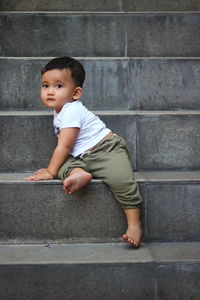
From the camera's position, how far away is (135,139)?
2.88 meters

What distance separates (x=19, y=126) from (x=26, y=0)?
1.78 meters

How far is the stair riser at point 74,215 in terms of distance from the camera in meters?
2.45

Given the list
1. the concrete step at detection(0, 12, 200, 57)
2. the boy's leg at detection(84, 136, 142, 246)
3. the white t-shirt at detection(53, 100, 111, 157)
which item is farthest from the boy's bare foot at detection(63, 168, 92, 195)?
the concrete step at detection(0, 12, 200, 57)

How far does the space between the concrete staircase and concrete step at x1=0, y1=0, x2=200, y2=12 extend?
7.3 inches

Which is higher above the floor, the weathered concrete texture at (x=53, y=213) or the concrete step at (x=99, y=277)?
the weathered concrete texture at (x=53, y=213)

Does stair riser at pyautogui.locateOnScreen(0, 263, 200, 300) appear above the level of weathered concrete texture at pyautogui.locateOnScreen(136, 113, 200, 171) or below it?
below

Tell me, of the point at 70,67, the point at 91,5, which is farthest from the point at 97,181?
the point at 91,5

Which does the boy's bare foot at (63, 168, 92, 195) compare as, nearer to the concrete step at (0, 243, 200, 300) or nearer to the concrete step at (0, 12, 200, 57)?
the concrete step at (0, 243, 200, 300)

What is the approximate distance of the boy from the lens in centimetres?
241

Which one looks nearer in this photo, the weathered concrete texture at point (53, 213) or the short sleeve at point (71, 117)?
the weathered concrete texture at point (53, 213)

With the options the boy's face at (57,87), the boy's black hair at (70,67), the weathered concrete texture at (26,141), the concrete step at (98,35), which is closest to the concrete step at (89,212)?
the weathered concrete texture at (26,141)

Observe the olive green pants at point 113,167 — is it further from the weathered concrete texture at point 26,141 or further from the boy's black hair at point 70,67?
the boy's black hair at point 70,67

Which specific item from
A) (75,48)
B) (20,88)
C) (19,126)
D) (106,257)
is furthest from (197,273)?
(75,48)

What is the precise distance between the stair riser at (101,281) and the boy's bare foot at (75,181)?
1.32 feet
